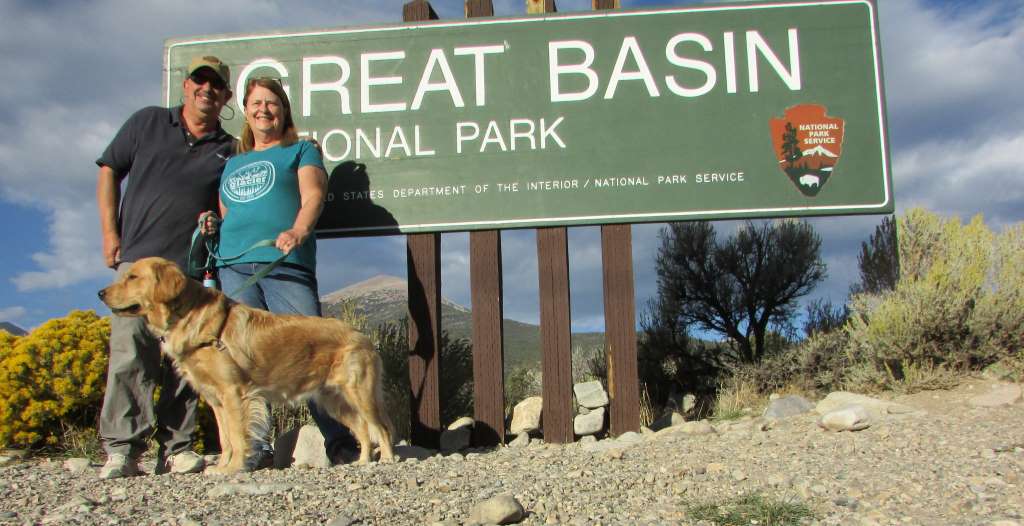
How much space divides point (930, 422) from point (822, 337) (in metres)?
2.40

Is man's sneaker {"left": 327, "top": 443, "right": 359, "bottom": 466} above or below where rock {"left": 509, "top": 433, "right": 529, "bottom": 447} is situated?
above

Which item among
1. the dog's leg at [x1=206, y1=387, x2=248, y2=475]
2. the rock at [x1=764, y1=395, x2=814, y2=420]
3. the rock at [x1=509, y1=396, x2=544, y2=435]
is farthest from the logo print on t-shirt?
the rock at [x1=764, y1=395, x2=814, y2=420]

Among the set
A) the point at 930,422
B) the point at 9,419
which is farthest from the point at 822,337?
the point at 9,419

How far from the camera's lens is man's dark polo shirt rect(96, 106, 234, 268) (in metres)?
4.50

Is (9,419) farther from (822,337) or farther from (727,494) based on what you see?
(822,337)

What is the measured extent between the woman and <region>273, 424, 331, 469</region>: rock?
0.20 ft

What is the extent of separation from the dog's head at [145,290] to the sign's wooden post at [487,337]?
7.40ft

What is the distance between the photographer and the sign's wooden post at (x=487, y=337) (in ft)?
18.0

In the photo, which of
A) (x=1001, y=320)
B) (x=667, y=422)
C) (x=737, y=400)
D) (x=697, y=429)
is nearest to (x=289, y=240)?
(x=697, y=429)

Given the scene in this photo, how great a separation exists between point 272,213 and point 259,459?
1549 millimetres

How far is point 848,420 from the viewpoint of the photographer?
4574mm

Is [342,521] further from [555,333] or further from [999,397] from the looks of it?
[999,397]

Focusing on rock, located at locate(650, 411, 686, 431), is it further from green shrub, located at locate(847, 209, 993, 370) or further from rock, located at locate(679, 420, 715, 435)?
green shrub, located at locate(847, 209, 993, 370)

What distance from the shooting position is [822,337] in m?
6.92
